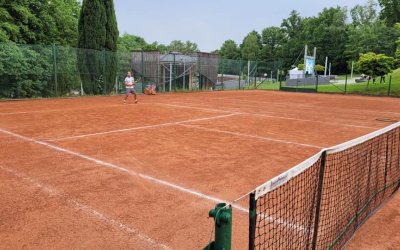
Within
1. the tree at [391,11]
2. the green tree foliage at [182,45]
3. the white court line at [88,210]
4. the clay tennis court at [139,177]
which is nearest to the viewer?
the white court line at [88,210]

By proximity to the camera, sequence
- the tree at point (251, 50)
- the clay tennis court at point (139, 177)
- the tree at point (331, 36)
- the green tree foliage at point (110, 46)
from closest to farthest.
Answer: the clay tennis court at point (139, 177)
the green tree foliage at point (110, 46)
the tree at point (331, 36)
the tree at point (251, 50)

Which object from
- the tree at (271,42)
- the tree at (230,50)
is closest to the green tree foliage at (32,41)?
the tree at (271,42)

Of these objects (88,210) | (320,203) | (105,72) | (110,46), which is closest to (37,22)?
(110,46)

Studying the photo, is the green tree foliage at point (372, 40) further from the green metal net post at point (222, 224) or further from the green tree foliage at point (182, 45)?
the green metal net post at point (222, 224)

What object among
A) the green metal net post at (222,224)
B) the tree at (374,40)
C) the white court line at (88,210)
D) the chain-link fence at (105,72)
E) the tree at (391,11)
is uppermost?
the tree at (391,11)

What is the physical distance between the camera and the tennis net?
11.6ft

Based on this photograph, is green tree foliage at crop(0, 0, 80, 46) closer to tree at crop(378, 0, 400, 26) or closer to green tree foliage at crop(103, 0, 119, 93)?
green tree foliage at crop(103, 0, 119, 93)

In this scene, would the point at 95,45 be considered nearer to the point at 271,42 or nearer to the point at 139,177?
the point at 139,177

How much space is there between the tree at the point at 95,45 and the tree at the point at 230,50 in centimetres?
8697

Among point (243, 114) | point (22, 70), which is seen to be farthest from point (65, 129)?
point (22, 70)

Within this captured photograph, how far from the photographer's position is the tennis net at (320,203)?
3.53 meters

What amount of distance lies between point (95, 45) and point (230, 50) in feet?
302

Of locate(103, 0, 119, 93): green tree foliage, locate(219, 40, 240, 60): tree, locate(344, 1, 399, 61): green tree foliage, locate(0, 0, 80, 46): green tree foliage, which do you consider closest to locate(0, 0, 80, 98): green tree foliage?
locate(0, 0, 80, 46): green tree foliage

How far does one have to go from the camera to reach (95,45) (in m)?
22.8
